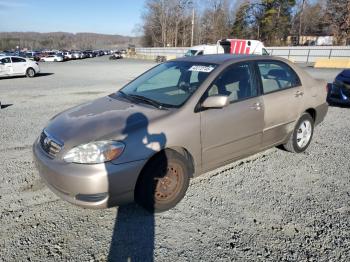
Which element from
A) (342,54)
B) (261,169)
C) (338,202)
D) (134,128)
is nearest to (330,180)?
(338,202)

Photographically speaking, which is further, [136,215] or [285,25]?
[285,25]

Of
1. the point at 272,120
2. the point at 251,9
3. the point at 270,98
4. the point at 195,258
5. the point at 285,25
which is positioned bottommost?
the point at 195,258

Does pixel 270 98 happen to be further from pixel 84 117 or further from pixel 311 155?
pixel 84 117

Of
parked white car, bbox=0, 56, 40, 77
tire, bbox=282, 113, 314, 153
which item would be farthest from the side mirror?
parked white car, bbox=0, 56, 40, 77

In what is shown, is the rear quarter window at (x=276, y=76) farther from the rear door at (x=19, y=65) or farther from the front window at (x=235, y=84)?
the rear door at (x=19, y=65)

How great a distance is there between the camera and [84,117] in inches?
133

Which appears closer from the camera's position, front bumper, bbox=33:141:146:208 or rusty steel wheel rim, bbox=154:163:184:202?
front bumper, bbox=33:141:146:208

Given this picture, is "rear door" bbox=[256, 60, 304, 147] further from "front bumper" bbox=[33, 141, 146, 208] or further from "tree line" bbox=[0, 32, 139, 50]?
"tree line" bbox=[0, 32, 139, 50]

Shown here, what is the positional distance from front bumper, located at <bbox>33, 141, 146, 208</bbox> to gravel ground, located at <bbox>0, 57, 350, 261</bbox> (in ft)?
1.09

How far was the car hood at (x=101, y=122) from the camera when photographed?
2.93 m

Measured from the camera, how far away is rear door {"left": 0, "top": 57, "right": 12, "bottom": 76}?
18.3 m

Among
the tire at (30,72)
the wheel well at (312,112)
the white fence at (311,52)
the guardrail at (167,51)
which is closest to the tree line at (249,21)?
the guardrail at (167,51)

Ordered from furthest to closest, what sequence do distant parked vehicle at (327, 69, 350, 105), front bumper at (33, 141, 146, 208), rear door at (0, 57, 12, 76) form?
1. rear door at (0, 57, 12, 76)
2. distant parked vehicle at (327, 69, 350, 105)
3. front bumper at (33, 141, 146, 208)

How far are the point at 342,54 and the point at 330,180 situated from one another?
34.1 meters
